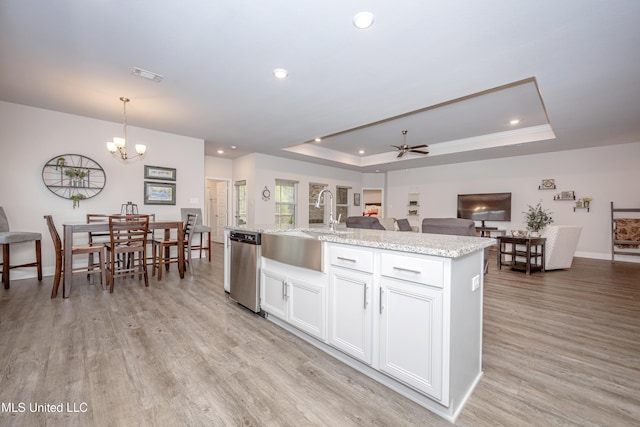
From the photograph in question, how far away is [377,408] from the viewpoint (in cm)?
152

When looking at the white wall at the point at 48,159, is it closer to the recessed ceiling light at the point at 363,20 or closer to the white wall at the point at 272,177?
the white wall at the point at 272,177

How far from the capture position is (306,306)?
2.20 meters

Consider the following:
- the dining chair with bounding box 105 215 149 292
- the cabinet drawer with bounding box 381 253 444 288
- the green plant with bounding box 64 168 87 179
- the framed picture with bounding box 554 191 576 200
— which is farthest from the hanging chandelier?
the framed picture with bounding box 554 191 576 200

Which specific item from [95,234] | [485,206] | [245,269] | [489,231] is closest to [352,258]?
[245,269]

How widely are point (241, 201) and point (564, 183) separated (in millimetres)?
8192

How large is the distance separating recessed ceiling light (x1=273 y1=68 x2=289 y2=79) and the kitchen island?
1.94 metres

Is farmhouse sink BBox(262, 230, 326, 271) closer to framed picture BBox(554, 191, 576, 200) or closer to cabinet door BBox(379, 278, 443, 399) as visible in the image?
cabinet door BBox(379, 278, 443, 399)

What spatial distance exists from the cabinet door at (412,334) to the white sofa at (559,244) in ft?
15.6

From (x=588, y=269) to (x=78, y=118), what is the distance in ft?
30.6

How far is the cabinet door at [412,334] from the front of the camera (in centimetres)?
144

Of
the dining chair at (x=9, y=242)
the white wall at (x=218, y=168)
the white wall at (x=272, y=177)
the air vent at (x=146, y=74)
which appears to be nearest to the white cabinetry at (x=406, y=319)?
the air vent at (x=146, y=74)

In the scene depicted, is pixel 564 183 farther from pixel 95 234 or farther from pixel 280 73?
pixel 95 234

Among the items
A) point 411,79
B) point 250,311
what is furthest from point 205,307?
point 411,79

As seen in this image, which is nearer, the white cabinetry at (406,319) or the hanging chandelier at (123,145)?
the white cabinetry at (406,319)
